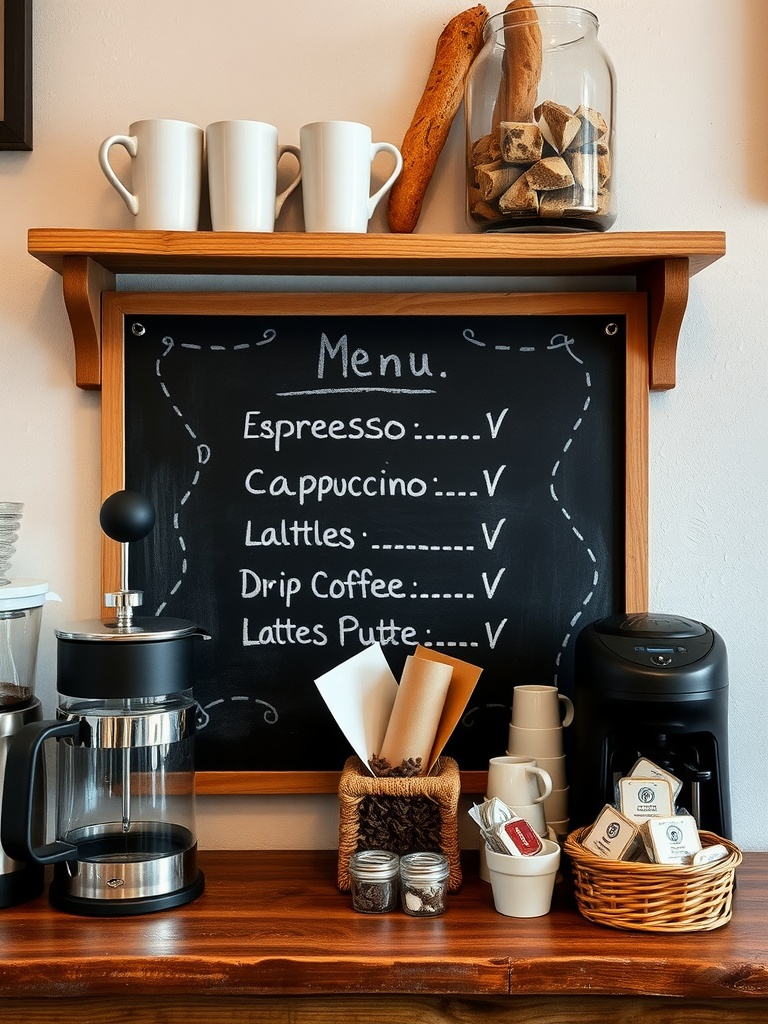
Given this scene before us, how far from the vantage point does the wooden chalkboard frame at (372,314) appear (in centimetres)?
142

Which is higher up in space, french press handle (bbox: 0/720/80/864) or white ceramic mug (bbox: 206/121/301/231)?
white ceramic mug (bbox: 206/121/301/231)

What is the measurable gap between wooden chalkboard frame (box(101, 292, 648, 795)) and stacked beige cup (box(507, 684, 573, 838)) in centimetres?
13

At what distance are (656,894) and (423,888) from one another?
275 millimetres

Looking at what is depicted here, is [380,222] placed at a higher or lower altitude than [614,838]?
higher

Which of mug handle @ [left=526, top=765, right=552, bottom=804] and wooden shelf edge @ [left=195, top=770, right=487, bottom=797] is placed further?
wooden shelf edge @ [left=195, top=770, right=487, bottom=797]

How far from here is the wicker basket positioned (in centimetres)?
112

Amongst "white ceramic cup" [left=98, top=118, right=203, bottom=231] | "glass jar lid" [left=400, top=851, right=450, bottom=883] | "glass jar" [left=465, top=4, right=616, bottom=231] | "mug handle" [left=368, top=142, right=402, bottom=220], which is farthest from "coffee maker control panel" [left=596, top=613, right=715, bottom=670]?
"white ceramic cup" [left=98, top=118, right=203, bottom=231]

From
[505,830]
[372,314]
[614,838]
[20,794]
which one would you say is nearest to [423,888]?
[505,830]

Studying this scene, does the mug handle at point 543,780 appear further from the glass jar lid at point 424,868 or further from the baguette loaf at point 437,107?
the baguette loaf at point 437,107

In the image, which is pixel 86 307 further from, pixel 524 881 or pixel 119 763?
pixel 524 881

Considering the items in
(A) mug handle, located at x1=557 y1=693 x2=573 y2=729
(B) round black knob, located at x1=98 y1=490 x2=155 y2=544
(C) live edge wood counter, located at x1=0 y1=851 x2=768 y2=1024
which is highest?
(B) round black knob, located at x1=98 y1=490 x2=155 y2=544

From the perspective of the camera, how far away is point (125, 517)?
122cm

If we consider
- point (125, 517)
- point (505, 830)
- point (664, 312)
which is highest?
point (664, 312)

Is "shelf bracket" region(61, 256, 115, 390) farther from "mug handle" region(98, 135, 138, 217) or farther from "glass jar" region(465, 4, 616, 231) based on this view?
"glass jar" region(465, 4, 616, 231)
